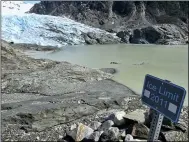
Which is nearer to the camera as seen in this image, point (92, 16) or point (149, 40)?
point (149, 40)

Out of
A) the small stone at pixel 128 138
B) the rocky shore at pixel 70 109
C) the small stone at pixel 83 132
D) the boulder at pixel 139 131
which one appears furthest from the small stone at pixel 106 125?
the small stone at pixel 128 138

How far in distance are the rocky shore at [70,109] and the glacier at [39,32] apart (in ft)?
44.4

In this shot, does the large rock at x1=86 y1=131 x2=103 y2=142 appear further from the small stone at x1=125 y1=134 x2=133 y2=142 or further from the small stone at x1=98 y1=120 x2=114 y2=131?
the small stone at x1=125 y1=134 x2=133 y2=142

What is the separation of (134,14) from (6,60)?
75.7ft

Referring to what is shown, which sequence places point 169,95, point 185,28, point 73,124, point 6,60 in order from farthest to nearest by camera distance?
point 185,28 < point 6,60 < point 73,124 < point 169,95

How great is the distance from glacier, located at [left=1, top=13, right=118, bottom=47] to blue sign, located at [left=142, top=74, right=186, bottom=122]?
68.0 feet

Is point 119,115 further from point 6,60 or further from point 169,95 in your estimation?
point 6,60

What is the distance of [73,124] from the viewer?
537 cm

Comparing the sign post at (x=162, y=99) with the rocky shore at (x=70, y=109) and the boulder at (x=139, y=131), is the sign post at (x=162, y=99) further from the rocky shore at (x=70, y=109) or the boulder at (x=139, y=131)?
the boulder at (x=139, y=131)

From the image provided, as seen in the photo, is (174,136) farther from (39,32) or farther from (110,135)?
(39,32)

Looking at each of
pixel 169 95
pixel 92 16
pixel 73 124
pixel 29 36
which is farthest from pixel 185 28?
pixel 169 95

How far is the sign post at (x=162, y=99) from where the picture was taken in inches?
88.3

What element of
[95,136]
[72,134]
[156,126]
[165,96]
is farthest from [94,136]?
[165,96]

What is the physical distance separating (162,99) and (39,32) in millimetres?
23148
